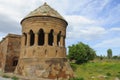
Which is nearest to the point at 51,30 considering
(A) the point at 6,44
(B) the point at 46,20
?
(B) the point at 46,20

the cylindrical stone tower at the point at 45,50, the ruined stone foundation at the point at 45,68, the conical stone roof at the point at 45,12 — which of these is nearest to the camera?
the ruined stone foundation at the point at 45,68

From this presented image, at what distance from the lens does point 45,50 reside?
19172mm

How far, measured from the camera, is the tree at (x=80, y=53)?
4797 cm

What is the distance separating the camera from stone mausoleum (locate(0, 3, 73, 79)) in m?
18.7

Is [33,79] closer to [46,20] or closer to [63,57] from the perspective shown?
[63,57]

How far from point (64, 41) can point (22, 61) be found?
488 cm

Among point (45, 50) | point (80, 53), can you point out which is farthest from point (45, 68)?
point (80, 53)

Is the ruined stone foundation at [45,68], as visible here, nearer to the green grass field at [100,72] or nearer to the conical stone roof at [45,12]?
the conical stone roof at [45,12]

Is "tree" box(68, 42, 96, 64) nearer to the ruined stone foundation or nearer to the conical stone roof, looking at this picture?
the conical stone roof

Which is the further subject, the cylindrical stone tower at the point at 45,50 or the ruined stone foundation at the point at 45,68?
the cylindrical stone tower at the point at 45,50

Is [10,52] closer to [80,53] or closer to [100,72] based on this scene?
[100,72]

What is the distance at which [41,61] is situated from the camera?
1878 centimetres

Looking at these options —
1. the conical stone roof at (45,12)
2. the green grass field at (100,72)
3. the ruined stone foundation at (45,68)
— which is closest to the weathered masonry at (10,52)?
the ruined stone foundation at (45,68)

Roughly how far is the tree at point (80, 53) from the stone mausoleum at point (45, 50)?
2747 cm
